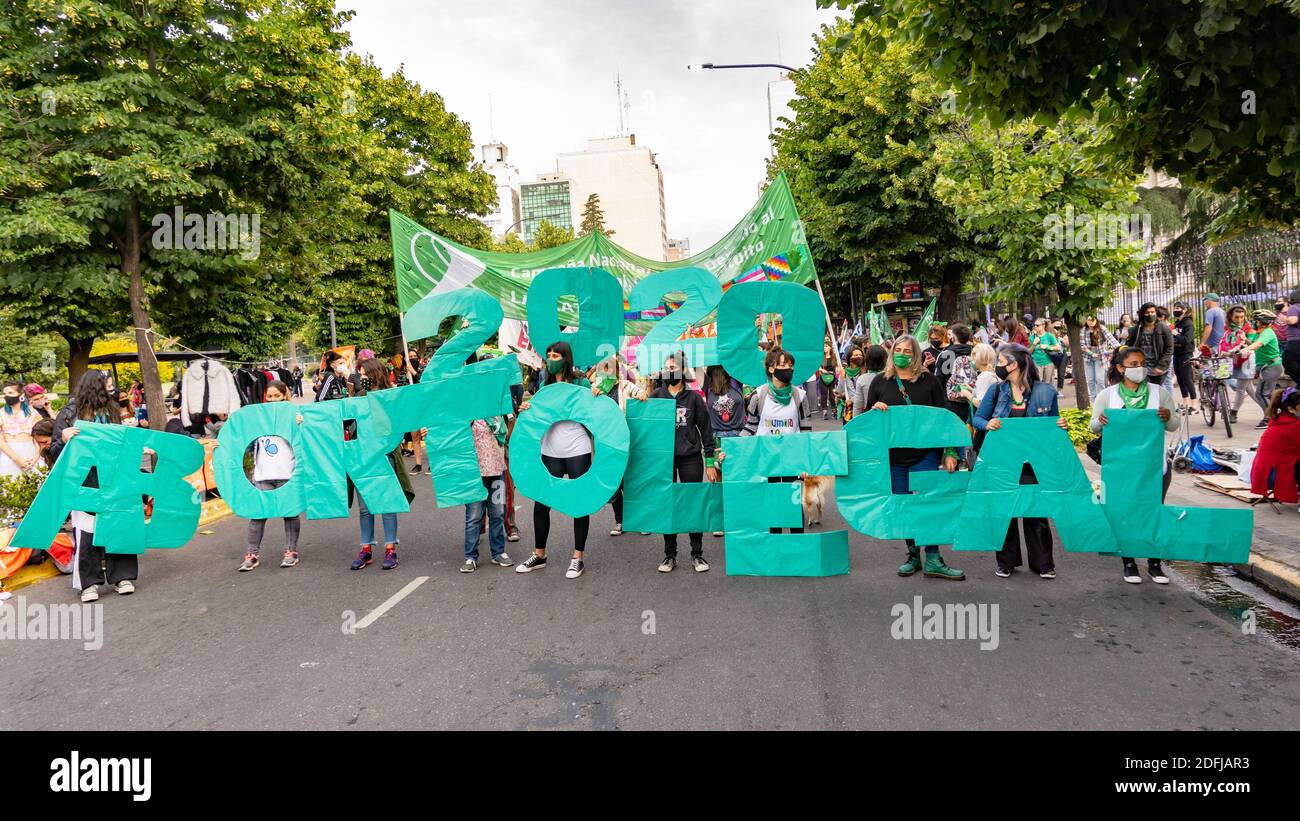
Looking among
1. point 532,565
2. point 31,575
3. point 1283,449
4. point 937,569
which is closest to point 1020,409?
point 937,569

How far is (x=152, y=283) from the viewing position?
13.6m

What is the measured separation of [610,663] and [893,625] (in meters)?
1.84

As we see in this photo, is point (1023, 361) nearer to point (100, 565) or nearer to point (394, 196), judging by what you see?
point (100, 565)

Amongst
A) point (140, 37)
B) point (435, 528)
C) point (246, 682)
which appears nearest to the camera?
point (246, 682)

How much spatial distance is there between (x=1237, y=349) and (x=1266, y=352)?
0.40 metres

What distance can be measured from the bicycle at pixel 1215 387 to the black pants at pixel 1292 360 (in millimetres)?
868

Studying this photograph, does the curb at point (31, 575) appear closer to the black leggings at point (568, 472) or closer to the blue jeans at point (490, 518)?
the blue jeans at point (490, 518)

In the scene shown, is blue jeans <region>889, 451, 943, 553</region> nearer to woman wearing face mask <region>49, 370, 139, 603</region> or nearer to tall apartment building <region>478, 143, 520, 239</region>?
woman wearing face mask <region>49, 370, 139, 603</region>

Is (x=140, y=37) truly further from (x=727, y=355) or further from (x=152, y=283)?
(x=727, y=355)

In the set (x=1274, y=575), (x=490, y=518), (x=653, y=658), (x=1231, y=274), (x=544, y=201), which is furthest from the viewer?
(x=544, y=201)

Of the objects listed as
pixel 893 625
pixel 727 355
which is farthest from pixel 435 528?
pixel 893 625

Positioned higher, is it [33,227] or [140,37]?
[140,37]

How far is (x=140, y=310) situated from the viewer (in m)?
13.3

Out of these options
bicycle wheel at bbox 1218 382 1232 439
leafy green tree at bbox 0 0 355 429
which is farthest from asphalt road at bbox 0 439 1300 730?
leafy green tree at bbox 0 0 355 429
